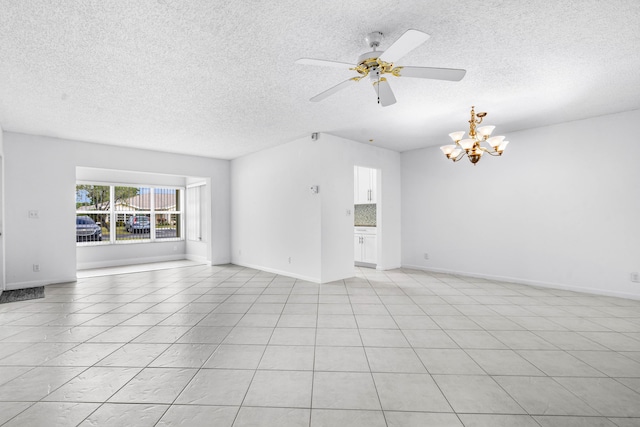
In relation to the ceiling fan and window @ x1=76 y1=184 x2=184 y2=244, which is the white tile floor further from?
window @ x1=76 y1=184 x2=184 y2=244

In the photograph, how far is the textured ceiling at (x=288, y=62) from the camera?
2020 millimetres

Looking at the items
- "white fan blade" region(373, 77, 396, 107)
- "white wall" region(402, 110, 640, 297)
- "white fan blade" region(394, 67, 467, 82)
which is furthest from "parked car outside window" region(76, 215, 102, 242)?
"white fan blade" region(394, 67, 467, 82)

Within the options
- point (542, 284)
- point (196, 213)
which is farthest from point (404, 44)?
point (196, 213)

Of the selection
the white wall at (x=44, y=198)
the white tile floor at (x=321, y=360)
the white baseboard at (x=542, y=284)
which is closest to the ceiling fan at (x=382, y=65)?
the white tile floor at (x=321, y=360)

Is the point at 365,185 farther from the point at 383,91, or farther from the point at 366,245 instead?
the point at 383,91

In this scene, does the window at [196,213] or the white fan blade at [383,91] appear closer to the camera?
the white fan blade at [383,91]

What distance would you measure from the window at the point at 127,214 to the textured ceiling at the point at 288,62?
8.86 feet

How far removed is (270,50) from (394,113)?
7.12 feet

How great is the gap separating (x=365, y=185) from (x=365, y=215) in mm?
717

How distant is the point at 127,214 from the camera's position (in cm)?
734

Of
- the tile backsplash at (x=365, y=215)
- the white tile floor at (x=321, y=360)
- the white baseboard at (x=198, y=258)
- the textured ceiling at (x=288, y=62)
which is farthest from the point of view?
the white baseboard at (x=198, y=258)

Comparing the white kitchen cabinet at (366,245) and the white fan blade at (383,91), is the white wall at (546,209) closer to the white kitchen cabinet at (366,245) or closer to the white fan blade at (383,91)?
the white kitchen cabinet at (366,245)

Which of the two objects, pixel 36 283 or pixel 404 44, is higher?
pixel 404 44

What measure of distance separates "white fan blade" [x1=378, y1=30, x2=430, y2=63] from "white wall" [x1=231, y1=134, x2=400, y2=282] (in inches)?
118
